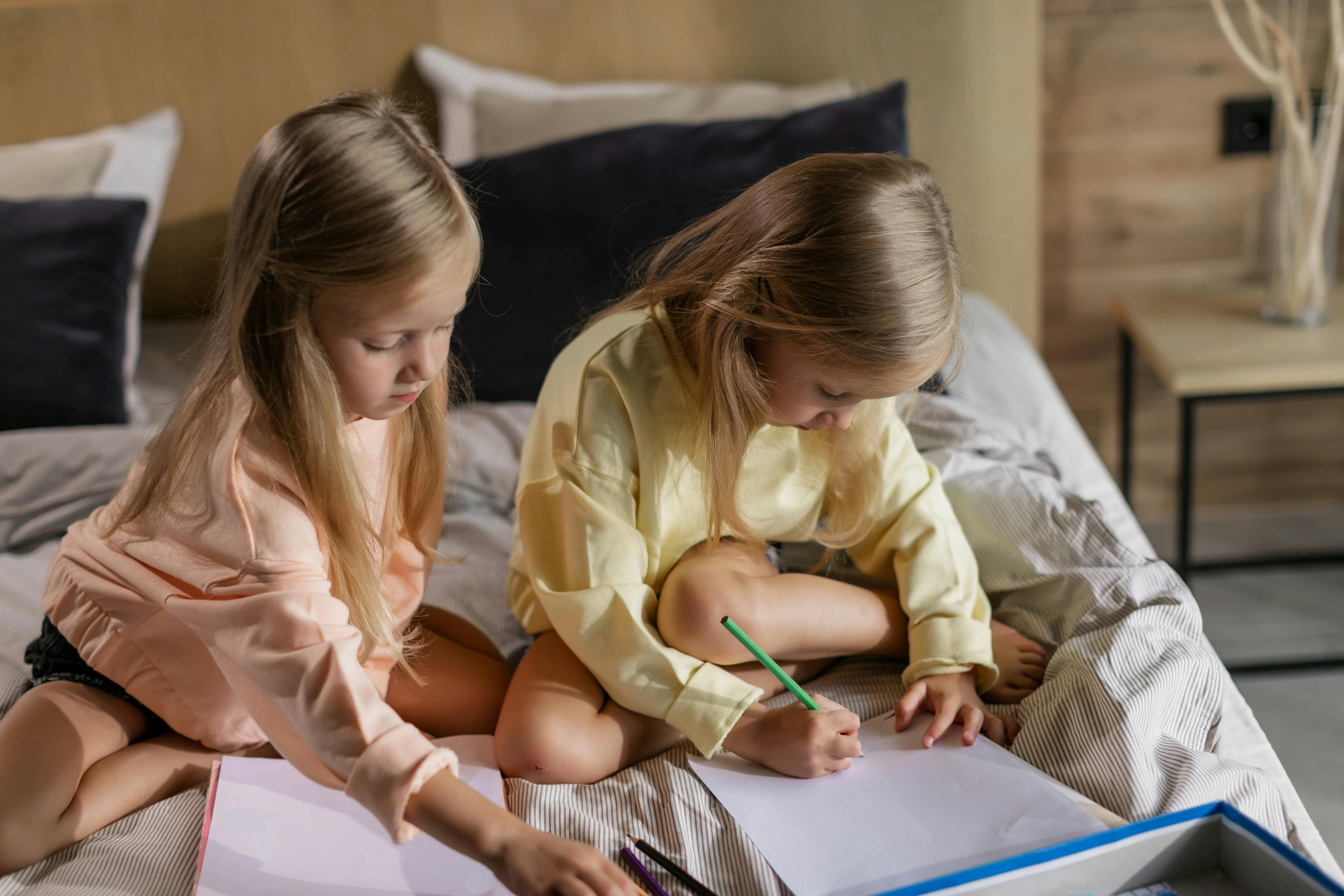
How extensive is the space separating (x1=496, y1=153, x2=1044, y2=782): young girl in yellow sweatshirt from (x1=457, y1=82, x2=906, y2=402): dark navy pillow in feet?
1.22

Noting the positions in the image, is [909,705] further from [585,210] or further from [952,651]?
[585,210]

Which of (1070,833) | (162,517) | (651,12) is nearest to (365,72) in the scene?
(651,12)

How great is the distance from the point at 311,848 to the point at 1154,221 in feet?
5.26

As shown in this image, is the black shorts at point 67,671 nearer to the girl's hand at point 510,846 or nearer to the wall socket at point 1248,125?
the girl's hand at point 510,846

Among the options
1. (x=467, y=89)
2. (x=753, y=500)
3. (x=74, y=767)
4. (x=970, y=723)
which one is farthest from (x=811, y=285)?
(x=467, y=89)

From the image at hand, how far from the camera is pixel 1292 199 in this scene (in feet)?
4.89

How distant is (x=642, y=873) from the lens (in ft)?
2.24

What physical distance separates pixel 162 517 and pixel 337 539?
15 cm

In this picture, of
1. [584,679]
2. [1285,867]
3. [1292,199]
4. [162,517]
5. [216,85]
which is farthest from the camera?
[216,85]

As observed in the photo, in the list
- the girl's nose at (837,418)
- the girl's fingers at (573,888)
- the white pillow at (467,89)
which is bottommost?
the girl's fingers at (573,888)

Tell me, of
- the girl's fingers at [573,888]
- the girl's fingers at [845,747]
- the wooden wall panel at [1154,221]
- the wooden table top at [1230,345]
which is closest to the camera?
the girl's fingers at [573,888]

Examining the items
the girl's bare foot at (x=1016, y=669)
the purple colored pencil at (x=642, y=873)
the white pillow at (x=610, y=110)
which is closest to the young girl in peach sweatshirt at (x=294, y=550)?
the purple colored pencil at (x=642, y=873)

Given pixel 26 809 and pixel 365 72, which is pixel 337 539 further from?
pixel 365 72

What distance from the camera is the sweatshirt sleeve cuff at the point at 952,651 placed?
89 centimetres
